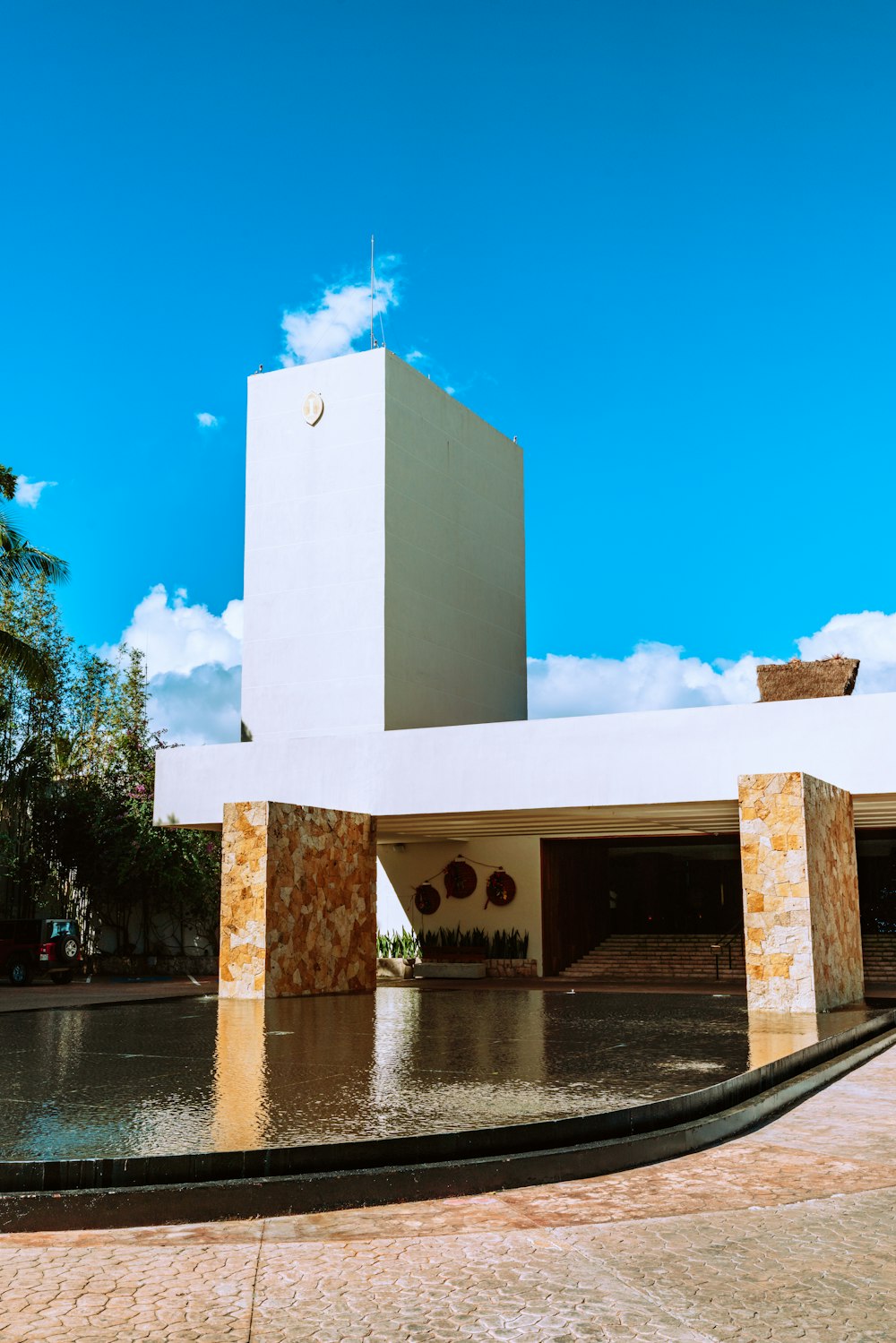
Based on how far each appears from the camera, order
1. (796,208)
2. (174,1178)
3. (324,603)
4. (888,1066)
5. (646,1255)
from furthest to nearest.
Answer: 1. (324,603)
2. (796,208)
3. (888,1066)
4. (174,1178)
5. (646,1255)

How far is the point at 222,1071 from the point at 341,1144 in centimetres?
265

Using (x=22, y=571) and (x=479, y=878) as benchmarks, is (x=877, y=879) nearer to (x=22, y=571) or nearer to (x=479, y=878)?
(x=479, y=878)

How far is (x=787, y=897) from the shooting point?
41.9ft

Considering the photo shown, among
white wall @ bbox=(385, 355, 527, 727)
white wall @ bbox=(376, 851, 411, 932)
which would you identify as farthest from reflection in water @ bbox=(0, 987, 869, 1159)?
white wall @ bbox=(385, 355, 527, 727)

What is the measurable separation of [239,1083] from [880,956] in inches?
690

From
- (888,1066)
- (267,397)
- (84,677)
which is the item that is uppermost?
(267,397)

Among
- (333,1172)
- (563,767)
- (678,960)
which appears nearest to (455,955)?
(678,960)

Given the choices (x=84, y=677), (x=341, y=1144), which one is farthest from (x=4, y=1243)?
(x=84, y=677)

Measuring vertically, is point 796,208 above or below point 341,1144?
above

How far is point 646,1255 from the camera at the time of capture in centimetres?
398

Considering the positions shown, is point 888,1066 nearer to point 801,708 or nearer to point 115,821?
point 801,708

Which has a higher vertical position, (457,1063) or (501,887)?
(501,887)

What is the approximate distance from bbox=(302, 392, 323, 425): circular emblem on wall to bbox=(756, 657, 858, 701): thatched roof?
950 centimetres

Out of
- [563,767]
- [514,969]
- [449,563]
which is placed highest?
[449,563]
